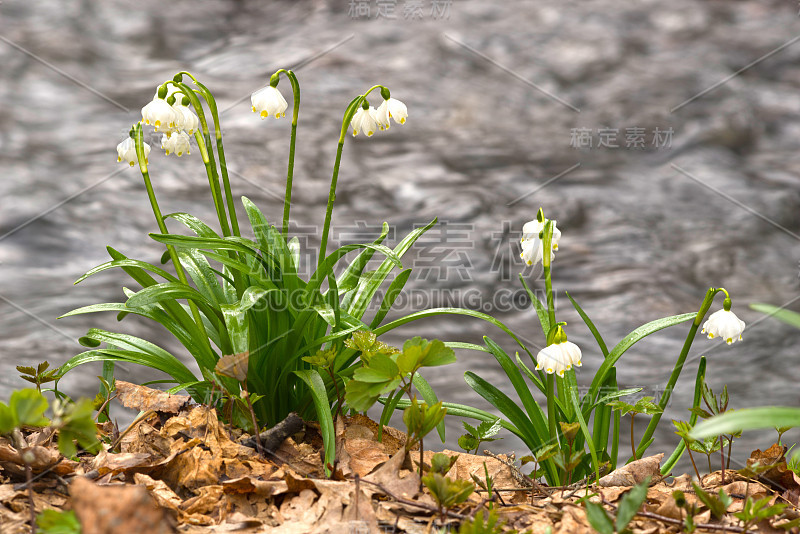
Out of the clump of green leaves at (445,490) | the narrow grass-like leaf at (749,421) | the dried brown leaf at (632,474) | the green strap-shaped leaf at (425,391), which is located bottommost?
the dried brown leaf at (632,474)

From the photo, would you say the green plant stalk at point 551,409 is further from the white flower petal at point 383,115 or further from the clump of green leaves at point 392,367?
the white flower petal at point 383,115

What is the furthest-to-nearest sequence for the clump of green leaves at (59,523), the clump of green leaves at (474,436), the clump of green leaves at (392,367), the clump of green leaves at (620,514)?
the clump of green leaves at (474,436) < the clump of green leaves at (392,367) < the clump of green leaves at (620,514) < the clump of green leaves at (59,523)

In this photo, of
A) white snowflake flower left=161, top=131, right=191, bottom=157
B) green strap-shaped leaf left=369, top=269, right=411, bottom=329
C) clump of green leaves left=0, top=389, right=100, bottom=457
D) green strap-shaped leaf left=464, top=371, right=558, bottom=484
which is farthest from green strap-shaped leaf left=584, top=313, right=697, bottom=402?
white snowflake flower left=161, top=131, right=191, bottom=157

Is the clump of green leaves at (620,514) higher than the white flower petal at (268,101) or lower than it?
lower

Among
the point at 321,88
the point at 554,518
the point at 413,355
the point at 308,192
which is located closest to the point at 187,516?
the point at 413,355

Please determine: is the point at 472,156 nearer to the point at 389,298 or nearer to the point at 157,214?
the point at 389,298

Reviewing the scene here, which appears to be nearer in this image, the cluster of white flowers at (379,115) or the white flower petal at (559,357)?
the white flower petal at (559,357)

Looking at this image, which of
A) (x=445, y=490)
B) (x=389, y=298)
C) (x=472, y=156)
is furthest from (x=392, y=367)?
(x=472, y=156)

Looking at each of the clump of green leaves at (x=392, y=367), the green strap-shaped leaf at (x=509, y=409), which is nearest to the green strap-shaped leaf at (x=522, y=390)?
the green strap-shaped leaf at (x=509, y=409)
